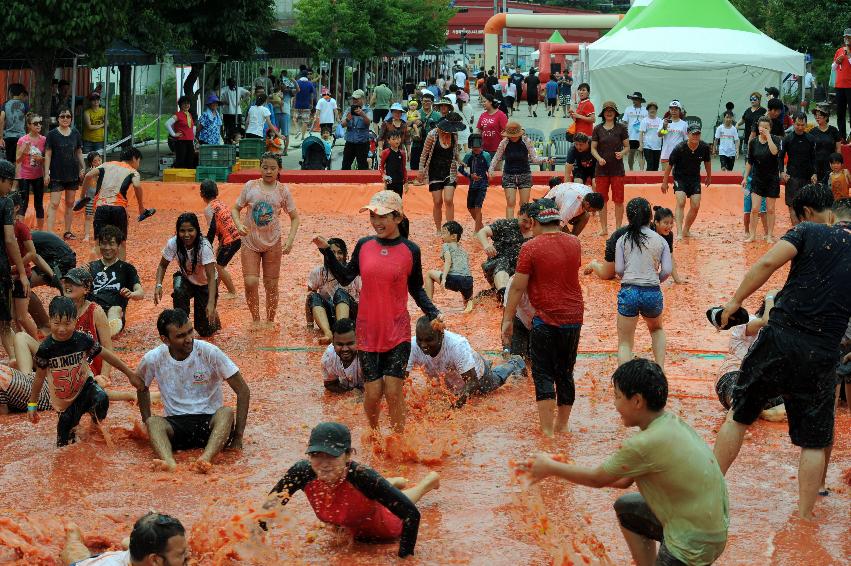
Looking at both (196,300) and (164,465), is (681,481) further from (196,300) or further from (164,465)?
(196,300)

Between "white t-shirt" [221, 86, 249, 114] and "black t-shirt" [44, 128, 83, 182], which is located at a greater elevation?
"white t-shirt" [221, 86, 249, 114]

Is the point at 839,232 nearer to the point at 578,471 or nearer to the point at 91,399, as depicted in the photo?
the point at 578,471

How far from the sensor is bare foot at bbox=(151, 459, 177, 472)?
25.6ft

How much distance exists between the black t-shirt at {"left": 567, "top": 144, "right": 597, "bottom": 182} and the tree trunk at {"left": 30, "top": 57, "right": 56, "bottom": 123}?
9384mm

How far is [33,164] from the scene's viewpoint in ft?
57.6

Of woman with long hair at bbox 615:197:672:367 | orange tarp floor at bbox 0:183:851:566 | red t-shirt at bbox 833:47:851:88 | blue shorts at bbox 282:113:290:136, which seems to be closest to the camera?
orange tarp floor at bbox 0:183:851:566

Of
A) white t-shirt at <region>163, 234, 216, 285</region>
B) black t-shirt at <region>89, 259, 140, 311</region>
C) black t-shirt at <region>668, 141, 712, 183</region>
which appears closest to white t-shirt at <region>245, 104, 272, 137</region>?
black t-shirt at <region>668, 141, 712, 183</region>

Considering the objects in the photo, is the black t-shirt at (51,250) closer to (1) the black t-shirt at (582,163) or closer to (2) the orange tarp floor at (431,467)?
(2) the orange tarp floor at (431,467)

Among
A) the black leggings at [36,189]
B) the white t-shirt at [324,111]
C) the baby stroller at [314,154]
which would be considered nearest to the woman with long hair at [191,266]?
the black leggings at [36,189]

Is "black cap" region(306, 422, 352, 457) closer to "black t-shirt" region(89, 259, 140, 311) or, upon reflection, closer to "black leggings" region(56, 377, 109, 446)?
"black leggings" region(56, 377, 109, 446)

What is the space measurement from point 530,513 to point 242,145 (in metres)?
17.4

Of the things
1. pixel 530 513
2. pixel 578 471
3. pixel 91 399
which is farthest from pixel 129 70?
pixel 578 471

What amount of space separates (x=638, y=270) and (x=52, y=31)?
549 inches

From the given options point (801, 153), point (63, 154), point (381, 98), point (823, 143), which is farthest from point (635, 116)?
point (63, 154)
